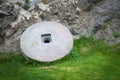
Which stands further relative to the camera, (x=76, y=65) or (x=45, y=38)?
(x=45, y=38)

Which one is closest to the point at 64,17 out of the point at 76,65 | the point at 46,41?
the point at 46,41

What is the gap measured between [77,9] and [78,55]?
278 cm

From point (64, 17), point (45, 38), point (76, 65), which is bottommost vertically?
point (76, 65)

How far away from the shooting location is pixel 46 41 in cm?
1191

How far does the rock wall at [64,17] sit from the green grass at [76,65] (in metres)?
0.61

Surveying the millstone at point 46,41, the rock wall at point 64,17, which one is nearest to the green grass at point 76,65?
the millstone at point 46,41

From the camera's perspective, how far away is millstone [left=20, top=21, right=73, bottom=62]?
36.0 feet

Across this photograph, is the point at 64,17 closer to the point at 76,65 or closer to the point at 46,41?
the point at 46,41

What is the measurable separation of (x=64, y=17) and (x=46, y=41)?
71.4 inches

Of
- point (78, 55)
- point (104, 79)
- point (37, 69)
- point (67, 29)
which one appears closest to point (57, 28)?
point (67, 29)

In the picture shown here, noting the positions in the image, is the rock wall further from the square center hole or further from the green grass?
the square center hole

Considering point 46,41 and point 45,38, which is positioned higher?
point 45,38

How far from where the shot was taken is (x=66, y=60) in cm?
1112

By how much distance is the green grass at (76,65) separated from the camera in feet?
32.6
